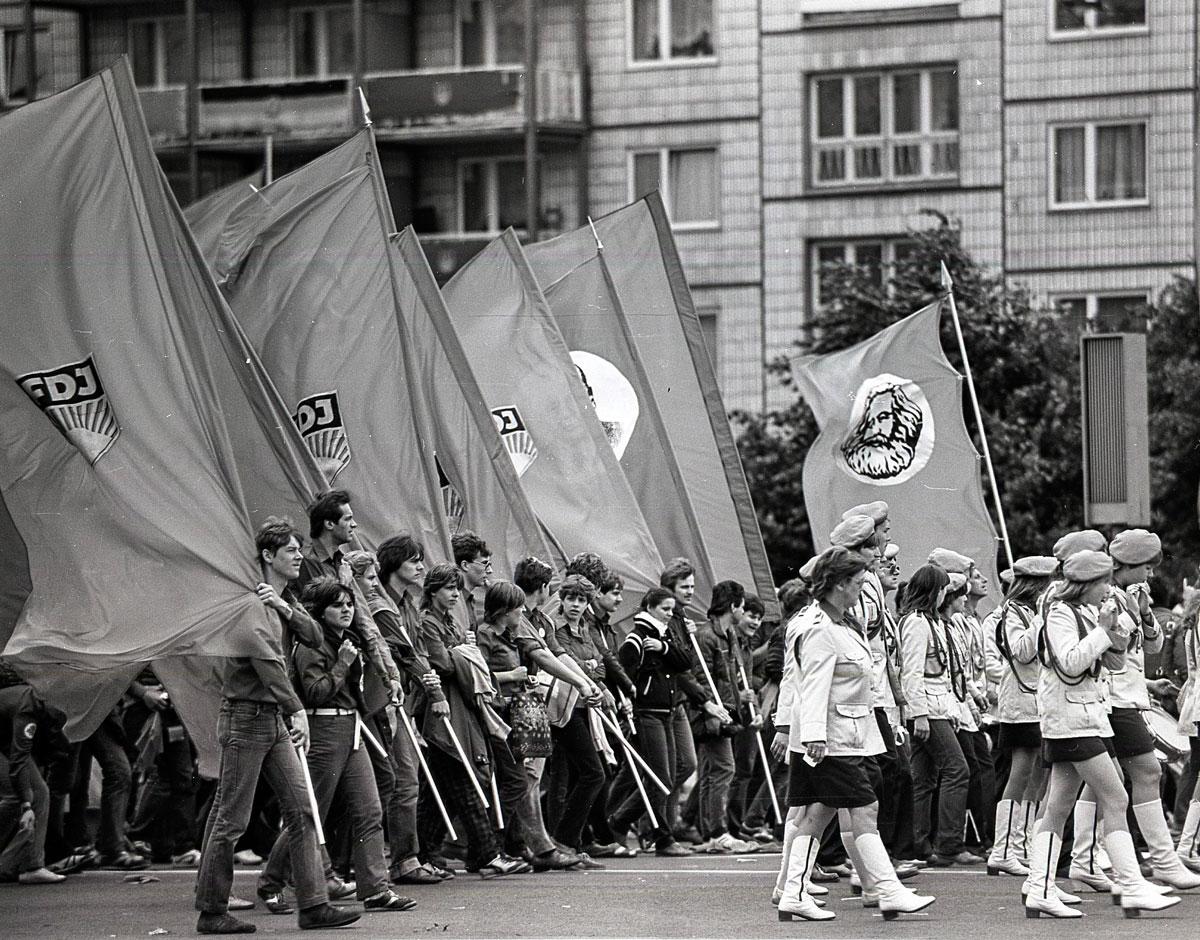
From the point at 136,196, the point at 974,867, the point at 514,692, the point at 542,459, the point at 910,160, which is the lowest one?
the point at 974,867

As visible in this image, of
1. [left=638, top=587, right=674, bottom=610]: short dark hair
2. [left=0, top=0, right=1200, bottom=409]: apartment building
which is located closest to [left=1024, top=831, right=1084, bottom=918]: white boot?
[left=638, top=587, right=674, bottom=610]: short dark hair

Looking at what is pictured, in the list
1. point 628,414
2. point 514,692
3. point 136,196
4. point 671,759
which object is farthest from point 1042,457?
point 136,196

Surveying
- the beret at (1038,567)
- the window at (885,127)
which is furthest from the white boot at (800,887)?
the window at (885,127)

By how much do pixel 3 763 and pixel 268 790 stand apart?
1549 mm

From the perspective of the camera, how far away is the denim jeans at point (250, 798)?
10570 millimetres

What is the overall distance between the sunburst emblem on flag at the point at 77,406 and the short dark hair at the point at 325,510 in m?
1.06

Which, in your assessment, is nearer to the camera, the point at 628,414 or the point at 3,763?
the point at 3,763

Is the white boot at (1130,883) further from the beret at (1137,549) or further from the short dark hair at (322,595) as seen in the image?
the short dark hair at (322,595)

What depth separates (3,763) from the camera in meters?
13.5

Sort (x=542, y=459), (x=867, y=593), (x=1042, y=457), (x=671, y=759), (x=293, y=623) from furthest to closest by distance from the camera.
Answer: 1. (x=1042, y=457)
2. (x=542, y=459)
3. (x=671, y=759)
4. (x=867, y=593)
5. (x=293, y=623)

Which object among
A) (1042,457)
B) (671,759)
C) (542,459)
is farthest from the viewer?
(1042,457)

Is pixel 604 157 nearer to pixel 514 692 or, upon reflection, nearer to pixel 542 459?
pixel 542 459

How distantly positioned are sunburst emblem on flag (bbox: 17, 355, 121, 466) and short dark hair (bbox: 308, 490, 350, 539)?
3.49 ft

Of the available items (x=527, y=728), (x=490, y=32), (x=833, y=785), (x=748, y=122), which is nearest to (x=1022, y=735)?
(x=833, y=785)
